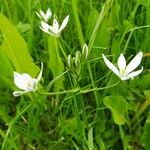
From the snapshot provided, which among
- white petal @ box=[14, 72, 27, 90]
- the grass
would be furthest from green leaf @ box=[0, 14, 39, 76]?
white petal @ box=[14, 72, 27, 90]

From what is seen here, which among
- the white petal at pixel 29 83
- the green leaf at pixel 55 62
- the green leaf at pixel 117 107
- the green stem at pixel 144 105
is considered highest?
the white petal at pixel 29 83

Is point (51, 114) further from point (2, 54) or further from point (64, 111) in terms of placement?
point (2, 54)

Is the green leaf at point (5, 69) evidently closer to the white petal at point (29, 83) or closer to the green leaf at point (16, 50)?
the green leaf at point (16, 50)

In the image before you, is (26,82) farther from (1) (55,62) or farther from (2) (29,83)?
(1) (55,62)

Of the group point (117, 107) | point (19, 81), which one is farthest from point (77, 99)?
point (19, 81)

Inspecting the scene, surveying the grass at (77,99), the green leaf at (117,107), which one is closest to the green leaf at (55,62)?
the grass at (77,99)

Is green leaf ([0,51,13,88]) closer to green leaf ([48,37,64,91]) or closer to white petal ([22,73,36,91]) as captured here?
green leaf ([48,37,64,91])
